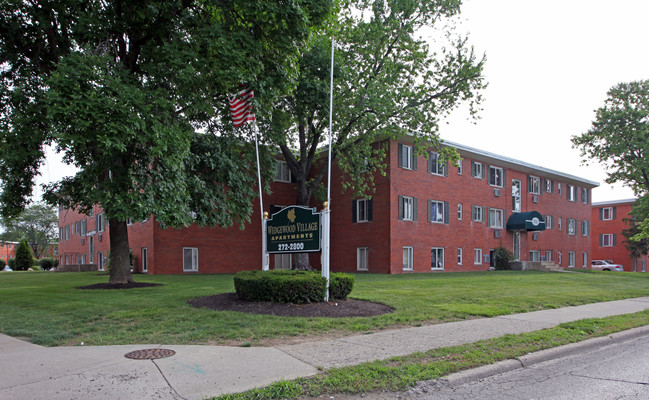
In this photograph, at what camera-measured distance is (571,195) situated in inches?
1709

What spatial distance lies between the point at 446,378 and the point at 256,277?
6199 millimetres

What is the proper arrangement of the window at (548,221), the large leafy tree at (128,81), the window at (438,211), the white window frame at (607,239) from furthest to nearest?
the white window frame at (607,239), the window at (548,221), the window at (438,211), the large leafy tree at (128,81)

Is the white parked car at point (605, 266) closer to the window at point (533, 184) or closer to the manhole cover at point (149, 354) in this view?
the window at point (533, 184)

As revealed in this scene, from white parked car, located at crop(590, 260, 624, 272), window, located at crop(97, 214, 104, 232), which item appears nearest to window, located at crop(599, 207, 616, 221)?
white parked car, located at crop(590, 260, 624, 272)

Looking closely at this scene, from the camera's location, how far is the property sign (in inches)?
444

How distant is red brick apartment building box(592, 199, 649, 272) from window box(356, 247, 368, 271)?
38.3 meters

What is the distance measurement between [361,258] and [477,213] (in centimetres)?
988

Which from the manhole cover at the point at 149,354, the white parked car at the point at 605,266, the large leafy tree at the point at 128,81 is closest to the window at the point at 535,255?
the white parked car at the point at 605,266

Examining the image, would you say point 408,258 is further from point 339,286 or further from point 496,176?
point 339,286

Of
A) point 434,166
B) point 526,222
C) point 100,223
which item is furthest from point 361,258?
point 100,223

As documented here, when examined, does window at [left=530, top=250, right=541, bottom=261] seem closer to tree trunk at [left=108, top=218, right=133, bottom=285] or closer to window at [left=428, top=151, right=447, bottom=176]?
window at [left=428, top=151, right=447, bottom=176]

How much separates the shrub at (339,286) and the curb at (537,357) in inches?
202

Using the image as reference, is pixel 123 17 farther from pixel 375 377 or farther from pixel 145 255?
pixel 145 255

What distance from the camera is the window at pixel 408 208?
29.1 m
